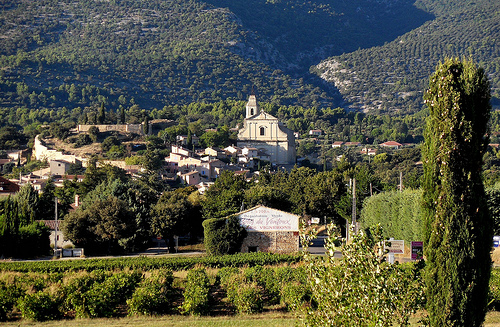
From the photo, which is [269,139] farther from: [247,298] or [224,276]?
[247,298]

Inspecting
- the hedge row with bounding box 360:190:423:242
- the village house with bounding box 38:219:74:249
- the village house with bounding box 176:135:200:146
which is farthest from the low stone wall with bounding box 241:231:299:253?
the village house with bounding box 176:135:200:146

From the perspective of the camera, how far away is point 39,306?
2158 centimetres

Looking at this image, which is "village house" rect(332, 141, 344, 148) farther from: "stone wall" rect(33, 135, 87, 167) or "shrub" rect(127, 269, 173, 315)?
"shrub" rect(127, 269, 173, 315)

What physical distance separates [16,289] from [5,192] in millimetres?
42495

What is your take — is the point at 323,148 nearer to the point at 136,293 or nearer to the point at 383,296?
the point at 136,293

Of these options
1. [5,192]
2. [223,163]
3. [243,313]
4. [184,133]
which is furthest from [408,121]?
[243,313]

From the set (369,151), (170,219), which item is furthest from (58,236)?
(369,151)

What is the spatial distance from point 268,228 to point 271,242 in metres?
0.77

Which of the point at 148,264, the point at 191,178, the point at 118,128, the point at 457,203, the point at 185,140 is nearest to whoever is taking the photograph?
the point at 457,203

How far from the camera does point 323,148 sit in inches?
5305

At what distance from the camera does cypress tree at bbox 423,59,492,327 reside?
14094 millimetres

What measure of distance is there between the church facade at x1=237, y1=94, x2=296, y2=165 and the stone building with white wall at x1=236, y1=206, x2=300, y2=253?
7457 cm

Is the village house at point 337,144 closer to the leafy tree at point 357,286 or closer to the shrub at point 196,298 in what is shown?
the shrub at point 196,298

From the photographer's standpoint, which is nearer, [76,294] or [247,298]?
[247,298]
